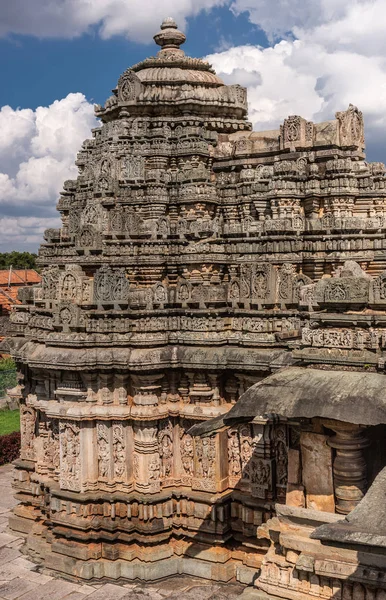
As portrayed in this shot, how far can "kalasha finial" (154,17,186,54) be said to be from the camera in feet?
59.8

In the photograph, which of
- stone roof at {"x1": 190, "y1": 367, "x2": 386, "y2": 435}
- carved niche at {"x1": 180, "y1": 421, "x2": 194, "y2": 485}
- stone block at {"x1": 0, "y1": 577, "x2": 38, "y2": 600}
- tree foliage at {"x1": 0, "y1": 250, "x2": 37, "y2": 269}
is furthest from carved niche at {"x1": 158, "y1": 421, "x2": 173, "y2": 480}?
tree foliage at {"x1": 0, "y1": 250, "x2": 37, "y2": 269}

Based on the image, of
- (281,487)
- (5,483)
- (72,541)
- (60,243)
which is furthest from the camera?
(5,483)

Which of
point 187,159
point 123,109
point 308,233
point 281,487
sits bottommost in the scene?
point 281,487

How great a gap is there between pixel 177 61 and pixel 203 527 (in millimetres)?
11763

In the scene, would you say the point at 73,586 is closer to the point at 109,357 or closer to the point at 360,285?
the point at 109,357

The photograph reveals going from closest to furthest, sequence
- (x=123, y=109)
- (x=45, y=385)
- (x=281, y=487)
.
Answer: (x=281, y=487) → (x=45, y=385) → (x=123, y=109)

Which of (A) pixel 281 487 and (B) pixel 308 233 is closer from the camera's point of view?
(A) pixel 281 487

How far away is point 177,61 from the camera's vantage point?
57.5 feet

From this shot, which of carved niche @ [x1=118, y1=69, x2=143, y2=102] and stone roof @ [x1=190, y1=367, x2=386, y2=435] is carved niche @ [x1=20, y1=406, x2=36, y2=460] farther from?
carved niche @ [x1=118, y1=69, x2=143, y2=102]

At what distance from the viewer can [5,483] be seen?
19.5 metres

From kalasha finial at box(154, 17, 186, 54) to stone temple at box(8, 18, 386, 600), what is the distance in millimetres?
1570

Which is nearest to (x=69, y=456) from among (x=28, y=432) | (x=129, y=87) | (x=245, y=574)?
(x=28, y=432)

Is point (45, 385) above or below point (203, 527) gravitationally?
above

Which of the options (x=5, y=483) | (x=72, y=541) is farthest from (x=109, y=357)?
(x=5, y=483)
